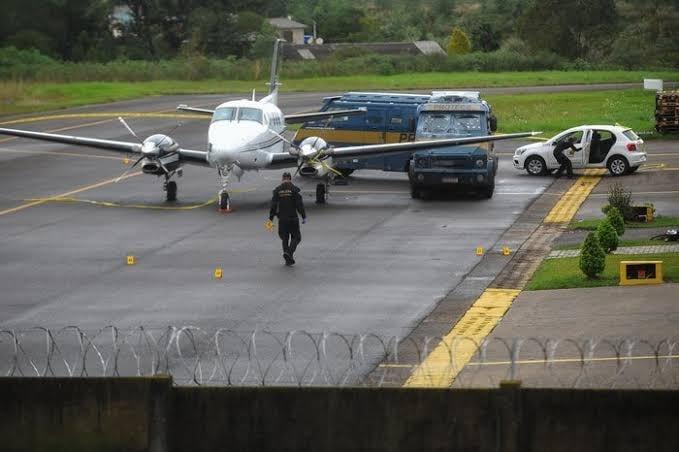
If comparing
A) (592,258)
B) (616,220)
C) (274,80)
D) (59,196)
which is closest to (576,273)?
(592,258)

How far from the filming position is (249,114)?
3488 cm

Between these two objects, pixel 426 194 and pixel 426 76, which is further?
pixel 426 76

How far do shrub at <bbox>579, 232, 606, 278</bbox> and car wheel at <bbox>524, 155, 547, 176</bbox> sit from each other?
58.9ft

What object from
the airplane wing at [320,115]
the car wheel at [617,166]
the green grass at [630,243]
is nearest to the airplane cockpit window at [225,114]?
the airplane wing at [320,115]

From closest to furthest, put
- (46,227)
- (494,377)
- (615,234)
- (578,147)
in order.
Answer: (494,377)
(615,234)
(46,227)
(578,147)

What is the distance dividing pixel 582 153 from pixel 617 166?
1123 millimetres

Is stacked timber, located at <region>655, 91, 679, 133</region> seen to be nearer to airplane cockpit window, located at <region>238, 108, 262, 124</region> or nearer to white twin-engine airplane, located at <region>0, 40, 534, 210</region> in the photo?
white twin-engine airplane, located at <region>0, 40, 534, 210</region>

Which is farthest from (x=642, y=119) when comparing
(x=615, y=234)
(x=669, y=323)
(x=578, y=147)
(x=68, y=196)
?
(x=669, y=323)

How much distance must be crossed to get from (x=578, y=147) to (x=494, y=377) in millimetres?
24481

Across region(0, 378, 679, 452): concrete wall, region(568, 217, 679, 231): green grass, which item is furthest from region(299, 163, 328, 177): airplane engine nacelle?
region(0, 378, 679, 452): concrete wall

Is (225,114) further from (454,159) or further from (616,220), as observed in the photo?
(616,220)

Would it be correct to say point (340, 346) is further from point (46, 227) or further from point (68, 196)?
point (68, 196)

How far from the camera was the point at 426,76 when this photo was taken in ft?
292

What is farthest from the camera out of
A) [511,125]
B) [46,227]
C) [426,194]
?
[511,125]
